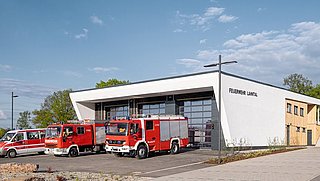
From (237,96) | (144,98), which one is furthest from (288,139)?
(144,98)

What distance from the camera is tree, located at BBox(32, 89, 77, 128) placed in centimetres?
5208

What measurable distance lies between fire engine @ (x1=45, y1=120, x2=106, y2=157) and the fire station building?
7.37m

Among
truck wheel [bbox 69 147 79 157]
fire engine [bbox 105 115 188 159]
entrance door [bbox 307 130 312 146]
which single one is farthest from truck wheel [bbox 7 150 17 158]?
entrance door [bbox 307 130 312 146]

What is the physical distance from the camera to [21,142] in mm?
28359

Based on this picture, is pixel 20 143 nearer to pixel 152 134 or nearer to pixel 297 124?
pixel 152 134

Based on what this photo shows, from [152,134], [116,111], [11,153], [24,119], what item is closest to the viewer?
[152,134]

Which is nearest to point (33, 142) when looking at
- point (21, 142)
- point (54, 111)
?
point (21, 142)

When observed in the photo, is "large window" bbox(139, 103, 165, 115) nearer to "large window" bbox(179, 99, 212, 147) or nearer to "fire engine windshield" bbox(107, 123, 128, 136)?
"large window" bbox(179, 99, 212, 147)

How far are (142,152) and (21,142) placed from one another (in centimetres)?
973

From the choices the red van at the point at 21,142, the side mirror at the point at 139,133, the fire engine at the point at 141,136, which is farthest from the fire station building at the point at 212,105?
the red van at the point at 21,142

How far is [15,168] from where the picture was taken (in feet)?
51.7

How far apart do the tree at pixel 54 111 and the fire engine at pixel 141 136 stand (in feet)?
92.9

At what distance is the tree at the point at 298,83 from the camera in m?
78.7

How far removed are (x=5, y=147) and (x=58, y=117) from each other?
25.1 metres
